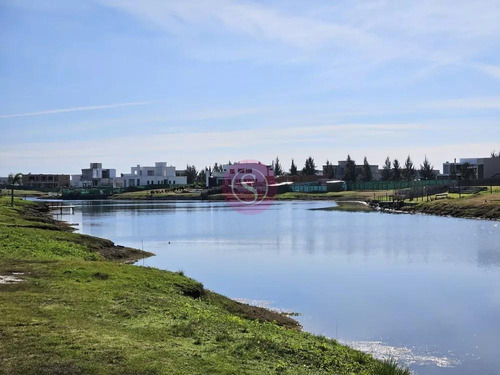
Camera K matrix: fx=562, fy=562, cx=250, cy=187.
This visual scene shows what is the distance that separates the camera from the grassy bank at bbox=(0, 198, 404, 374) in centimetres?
1227

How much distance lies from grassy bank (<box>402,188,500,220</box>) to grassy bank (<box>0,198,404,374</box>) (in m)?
76.9

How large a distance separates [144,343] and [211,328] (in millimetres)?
3075

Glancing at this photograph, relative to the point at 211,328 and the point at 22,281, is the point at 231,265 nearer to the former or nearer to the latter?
the point at 22,281

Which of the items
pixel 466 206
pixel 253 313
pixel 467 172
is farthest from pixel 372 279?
pixel 467 172

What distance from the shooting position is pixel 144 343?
45.3 feet

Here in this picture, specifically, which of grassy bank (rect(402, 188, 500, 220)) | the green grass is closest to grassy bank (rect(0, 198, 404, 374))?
grassy bank (rect(402, 188, 500, 220))

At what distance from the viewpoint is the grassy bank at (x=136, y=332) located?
12.3 metres

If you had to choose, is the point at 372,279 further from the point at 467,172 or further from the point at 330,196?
the point at 467,172

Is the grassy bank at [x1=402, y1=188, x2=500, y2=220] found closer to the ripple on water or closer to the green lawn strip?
the green lawn strip

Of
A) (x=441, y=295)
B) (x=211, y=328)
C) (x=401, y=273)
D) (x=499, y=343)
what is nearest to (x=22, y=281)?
(x=211, y=328)

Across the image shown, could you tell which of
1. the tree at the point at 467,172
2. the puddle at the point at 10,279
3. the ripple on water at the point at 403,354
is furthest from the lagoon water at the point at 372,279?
the tree at the point at 467,172

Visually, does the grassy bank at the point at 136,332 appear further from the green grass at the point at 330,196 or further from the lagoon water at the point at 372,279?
the green grass at the point at 330,196

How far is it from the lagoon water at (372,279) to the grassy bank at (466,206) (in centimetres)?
1847

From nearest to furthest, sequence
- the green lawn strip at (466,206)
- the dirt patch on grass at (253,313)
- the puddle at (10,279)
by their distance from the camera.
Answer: the puddle at (10,279), the dirt patch on grass at (253,313), the green lawn strip at (466,206)
